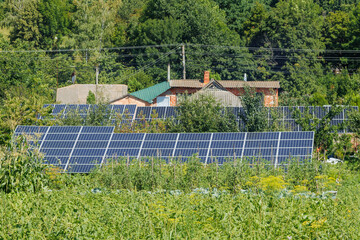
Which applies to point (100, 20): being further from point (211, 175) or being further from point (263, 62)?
point (211, 175)

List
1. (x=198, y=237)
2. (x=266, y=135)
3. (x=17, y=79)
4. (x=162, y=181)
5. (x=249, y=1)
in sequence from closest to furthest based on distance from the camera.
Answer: (x=198, y=237) < (x=162, y=181) < (x=266, y=135) < (x=17, y=79) < (x=249, y=1)

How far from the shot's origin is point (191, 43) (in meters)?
71.9

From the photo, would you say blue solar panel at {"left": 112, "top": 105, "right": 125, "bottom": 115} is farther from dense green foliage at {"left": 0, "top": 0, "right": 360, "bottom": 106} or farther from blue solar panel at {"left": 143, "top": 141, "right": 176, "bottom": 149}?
dense green foliage at {"left": 0, "top": 0, "right": 360, "bottom": 106}

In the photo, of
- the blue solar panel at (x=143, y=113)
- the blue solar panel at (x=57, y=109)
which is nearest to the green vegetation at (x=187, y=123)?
the blue solar panel at (x=143, y=113)

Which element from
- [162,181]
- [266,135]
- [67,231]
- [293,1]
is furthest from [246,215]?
[293,1]

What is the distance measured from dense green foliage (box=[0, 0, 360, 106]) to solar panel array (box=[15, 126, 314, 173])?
41.6 meters

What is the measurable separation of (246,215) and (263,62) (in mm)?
61208

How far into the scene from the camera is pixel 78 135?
23.2 metres

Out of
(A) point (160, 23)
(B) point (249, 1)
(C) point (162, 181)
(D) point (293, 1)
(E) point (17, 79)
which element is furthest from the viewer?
(B) point (249, 1)

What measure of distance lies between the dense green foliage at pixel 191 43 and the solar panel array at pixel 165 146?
4163cm

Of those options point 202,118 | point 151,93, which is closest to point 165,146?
point 202,118

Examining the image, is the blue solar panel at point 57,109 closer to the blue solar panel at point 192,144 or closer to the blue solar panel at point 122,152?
the blue solar panel at point 122,152

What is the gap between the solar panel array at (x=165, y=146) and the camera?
21.0m

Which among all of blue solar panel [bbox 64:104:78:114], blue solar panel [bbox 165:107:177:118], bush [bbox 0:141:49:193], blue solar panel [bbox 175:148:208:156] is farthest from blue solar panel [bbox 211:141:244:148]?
blue solar panel [bbox 64:104:78:114]
